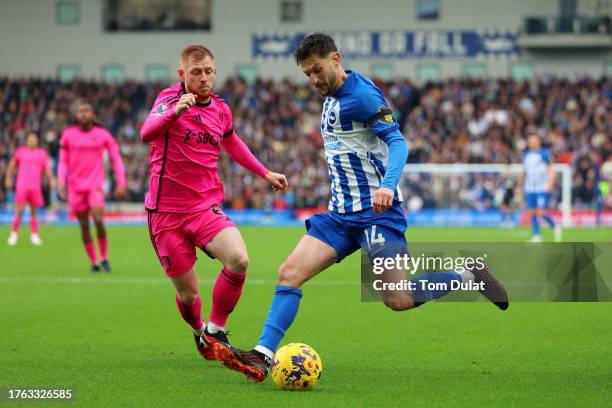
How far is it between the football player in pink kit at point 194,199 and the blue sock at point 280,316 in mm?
804

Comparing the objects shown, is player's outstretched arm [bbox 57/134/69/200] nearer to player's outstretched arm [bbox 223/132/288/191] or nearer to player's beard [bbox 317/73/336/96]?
player's outstretched arm [bbox 223/132/288/191]

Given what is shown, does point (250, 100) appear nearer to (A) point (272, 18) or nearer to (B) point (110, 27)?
(A) point (272, 18)

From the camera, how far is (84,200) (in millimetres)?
14898

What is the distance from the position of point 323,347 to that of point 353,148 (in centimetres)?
214

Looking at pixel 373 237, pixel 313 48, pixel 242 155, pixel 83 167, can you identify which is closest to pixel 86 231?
pixel 83 167

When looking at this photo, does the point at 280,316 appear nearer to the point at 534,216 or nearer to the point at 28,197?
the point at 534,216

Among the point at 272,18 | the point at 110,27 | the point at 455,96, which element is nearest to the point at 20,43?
the point at 110,27

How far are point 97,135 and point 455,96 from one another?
29.8 metres

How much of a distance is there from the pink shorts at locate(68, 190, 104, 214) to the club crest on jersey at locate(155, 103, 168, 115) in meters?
7.57

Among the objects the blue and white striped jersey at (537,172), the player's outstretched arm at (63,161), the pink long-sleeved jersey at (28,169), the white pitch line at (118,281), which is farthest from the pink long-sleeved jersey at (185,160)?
the pink long-sleeved jersey at (28,169)

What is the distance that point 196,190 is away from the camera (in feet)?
25.2

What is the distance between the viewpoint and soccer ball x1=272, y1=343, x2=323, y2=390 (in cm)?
649

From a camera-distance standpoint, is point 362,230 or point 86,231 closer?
point 362,230

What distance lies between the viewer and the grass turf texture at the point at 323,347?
6328mm
